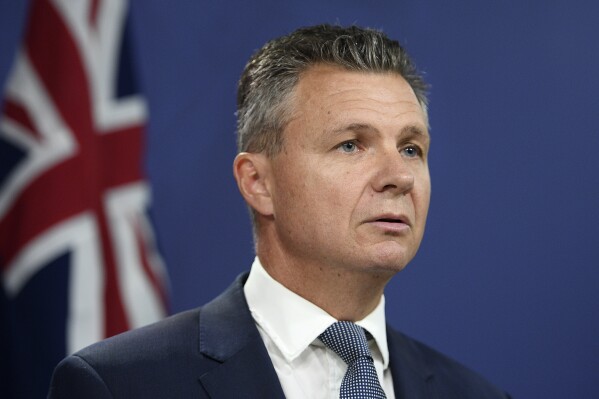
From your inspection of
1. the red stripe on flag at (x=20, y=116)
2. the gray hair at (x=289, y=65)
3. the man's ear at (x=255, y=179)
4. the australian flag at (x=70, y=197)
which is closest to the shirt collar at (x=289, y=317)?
the man's ear at (x=255, y=179)

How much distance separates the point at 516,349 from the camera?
10.4 ft

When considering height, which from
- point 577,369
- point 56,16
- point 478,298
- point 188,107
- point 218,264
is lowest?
point 577,369

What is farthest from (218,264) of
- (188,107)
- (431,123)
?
(431,123)

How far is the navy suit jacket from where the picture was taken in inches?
74.2

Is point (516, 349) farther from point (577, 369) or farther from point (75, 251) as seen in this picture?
point (75, 251)

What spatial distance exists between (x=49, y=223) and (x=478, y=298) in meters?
1.38

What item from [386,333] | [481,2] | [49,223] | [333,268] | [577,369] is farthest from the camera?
[481,2]

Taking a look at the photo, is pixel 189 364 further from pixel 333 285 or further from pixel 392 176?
pixel 392 176

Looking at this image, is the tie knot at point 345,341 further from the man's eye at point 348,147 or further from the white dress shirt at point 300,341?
the man's eye at point 348,147

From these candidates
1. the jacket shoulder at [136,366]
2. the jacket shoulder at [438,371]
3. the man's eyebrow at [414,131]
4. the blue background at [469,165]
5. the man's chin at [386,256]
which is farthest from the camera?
the blue background at [469,165]

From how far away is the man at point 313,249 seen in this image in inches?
77.0

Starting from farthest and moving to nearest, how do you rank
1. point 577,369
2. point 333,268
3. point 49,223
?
point 577,369
point 49,223
point 333,268

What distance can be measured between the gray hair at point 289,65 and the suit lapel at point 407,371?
0.52 metres

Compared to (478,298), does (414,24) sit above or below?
above
